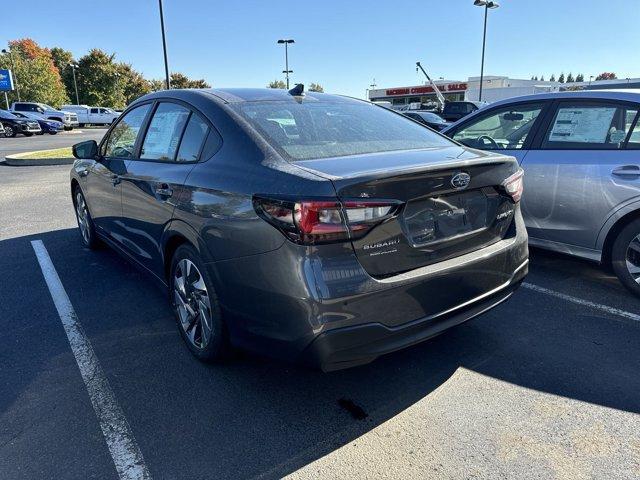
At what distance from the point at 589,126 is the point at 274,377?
339 centimetres

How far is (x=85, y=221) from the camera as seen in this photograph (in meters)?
5.50

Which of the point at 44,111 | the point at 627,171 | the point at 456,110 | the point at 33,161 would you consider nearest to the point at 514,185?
the point at 627,171

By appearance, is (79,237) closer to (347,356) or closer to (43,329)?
(43,329)

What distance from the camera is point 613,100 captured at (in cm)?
412

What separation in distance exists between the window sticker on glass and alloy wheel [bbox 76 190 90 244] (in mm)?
4794

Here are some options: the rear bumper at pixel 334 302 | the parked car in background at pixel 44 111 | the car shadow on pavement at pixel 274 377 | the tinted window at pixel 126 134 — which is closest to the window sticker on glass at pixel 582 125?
the car shadow on pavement at pixel 274 377

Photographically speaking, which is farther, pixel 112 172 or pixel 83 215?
pixel 83 215

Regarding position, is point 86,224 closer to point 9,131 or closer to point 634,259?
point 634,259

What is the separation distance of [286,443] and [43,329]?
2.27m

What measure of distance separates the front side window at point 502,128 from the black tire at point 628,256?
1.23m

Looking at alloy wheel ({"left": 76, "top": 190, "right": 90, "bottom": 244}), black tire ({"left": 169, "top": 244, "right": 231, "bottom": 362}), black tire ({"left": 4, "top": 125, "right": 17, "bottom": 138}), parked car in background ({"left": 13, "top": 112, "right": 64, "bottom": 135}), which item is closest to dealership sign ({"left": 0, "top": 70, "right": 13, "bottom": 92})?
parked car in background ({"left": 13, "top": 112, "right": 64, "bottom": 135})

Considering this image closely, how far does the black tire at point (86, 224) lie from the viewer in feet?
17.4

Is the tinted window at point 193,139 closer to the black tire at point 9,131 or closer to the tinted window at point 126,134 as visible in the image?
the tinted window at point 126,134

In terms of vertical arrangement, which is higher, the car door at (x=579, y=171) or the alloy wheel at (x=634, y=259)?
the car door at (x=579, y=171)
